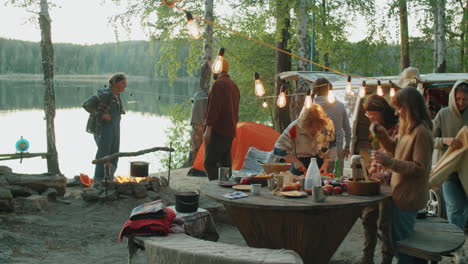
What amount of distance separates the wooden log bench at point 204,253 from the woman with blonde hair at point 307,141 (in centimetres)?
171

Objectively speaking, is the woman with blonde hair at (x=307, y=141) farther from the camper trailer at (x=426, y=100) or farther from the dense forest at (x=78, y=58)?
the dense forest at (x=78, y=58)

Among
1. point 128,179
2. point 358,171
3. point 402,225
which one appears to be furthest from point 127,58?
point 402,225

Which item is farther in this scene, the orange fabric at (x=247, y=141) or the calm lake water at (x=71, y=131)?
the calm lake water at (x=71, y=131)

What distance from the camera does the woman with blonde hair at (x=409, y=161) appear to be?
136 inches

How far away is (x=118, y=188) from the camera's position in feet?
22.8

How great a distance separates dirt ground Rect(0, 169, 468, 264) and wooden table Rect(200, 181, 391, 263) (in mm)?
982

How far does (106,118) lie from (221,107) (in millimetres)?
2207

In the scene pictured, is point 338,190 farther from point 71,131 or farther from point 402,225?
point 71,131

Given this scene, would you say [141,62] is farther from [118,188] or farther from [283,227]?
[283,227]

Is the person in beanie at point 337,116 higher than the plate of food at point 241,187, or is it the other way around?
the person in beanie at point 337,116

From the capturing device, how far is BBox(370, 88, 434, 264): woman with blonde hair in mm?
3455

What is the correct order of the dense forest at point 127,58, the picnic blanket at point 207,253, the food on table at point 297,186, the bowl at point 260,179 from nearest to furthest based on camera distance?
the picnic blanket at point 207,253, the food on table at point 297,186, the bowl at point 260,179, the dense forest at point 127,58

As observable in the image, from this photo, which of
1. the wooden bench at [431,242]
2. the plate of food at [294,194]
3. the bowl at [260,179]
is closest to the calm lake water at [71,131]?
the bowl at [260,179]

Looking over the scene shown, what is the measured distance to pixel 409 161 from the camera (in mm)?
3500
